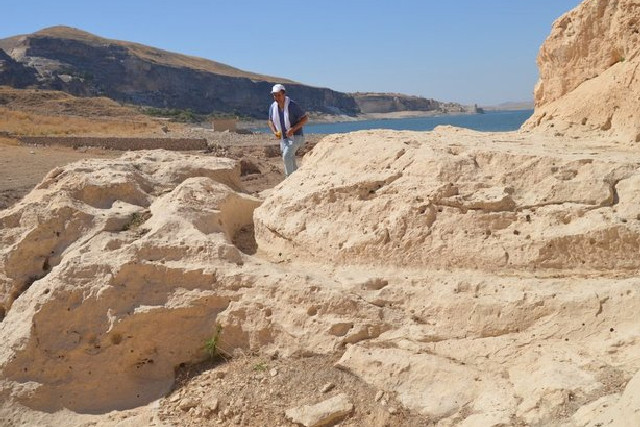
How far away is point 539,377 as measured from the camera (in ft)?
13.4

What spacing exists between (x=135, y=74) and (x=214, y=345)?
9427cm

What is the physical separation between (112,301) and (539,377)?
11.1 feet

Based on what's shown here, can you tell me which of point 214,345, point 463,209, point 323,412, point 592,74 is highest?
Result: point 592,74

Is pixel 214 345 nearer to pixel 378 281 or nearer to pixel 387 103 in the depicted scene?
pixel 378 281

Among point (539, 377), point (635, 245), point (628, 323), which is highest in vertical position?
point (635, 245)

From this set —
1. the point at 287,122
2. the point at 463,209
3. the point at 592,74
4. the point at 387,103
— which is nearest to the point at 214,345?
the point at 463,209

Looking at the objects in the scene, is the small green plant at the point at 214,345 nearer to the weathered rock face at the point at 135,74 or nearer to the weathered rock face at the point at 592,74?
the weathered rock face at the point at 592,74

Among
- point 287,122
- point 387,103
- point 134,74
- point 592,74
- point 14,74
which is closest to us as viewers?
point 592,74

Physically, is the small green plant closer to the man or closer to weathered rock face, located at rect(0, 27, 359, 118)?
the man

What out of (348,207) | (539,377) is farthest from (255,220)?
(539,377)

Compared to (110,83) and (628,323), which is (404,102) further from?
(628,323)

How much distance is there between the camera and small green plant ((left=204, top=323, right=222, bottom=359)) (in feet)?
17.4

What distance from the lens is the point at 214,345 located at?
5293 mm

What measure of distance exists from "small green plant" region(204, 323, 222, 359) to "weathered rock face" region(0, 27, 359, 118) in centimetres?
7620
